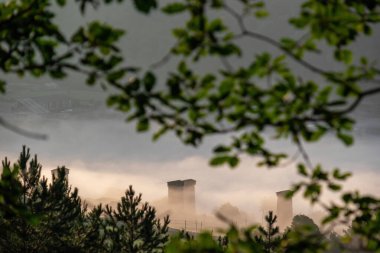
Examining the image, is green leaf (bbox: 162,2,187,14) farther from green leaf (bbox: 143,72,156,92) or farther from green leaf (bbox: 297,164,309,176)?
green leaf (bbox: 297,164,309,176)

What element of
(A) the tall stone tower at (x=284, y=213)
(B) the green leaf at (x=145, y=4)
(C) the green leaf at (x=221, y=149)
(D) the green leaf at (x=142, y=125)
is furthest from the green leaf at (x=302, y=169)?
(A) the tall stone tower at (x=284, y=213)

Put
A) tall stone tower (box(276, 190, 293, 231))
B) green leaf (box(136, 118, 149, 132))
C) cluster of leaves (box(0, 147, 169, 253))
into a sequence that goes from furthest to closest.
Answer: tall stone tower (box(276, 190, 293, 231))
cluster of leaves (box(0, 147, 169, 253))
green leaf (box(136, 118, 149, 132))

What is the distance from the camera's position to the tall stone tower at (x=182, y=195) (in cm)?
18312

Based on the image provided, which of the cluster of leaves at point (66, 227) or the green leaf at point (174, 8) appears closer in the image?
the green leaf at point (174, 8)

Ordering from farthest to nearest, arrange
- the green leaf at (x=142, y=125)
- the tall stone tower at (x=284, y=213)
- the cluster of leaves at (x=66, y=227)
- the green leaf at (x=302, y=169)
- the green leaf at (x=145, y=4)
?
1. the tall stone tower at (x=284, y=213)
2. the cluster of leaves at (x=66, y=227)
3. the green leaf at (x=302, y=169)
4. the green leaf at (x=142, y=125)
5. the green leaf at (x=145, y=4)

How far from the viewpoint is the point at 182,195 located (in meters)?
184

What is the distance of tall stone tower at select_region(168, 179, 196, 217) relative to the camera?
183 meters

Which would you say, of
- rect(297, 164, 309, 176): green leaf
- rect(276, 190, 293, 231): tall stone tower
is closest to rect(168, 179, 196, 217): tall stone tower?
rect(276, 190, 293, 231): tall stone tower

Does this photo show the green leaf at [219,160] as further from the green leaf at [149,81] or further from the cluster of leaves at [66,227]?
the cluster of leaves at [66,227]

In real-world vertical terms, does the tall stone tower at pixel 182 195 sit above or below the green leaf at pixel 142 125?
above

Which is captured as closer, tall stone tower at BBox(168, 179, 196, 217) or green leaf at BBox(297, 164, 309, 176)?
green leaf at BBox(297, 164, 309, 176)

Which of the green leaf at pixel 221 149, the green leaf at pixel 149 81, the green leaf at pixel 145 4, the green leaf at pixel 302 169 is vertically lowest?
the green leaf at pixel 302 169

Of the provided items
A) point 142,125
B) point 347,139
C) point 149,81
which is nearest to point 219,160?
point 142,125

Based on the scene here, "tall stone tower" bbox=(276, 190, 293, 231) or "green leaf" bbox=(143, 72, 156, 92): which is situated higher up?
"tall stone tower" bbox=(276, 190, 293, 231)
